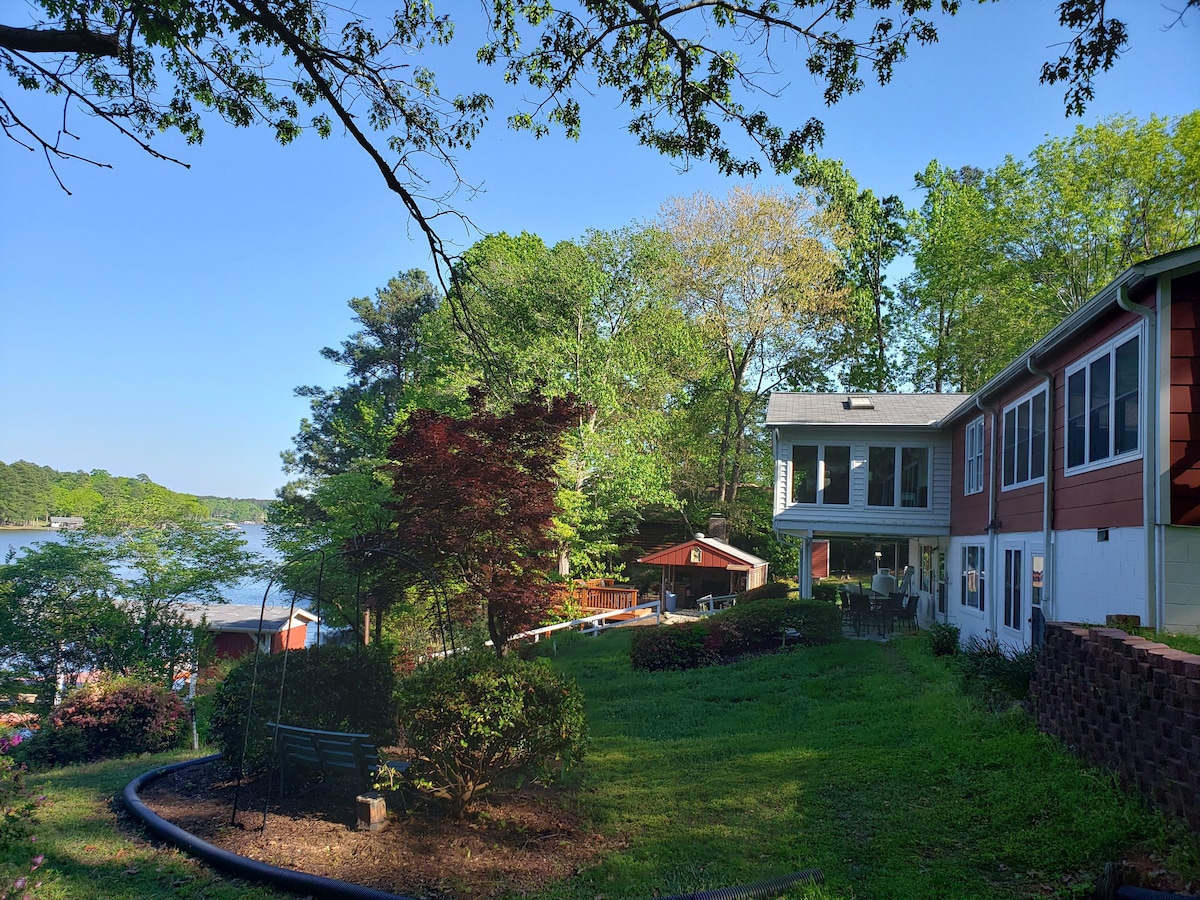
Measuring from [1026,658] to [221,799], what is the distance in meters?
8.29

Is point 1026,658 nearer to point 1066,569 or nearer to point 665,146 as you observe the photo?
point 1066,569

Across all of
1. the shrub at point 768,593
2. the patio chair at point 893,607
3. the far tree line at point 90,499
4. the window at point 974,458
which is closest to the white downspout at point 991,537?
the window at point 974,458

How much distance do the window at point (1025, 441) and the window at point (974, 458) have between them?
6.49ft

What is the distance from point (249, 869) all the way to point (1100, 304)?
30.5 feet

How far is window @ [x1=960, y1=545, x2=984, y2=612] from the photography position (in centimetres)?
1421

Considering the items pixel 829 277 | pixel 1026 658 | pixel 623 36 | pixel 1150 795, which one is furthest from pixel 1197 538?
pixel 829 277

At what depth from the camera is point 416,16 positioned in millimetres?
5840

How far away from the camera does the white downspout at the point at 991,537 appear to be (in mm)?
13000

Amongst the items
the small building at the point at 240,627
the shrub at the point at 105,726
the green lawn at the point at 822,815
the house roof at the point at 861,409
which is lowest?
the small building at the point at 240,627

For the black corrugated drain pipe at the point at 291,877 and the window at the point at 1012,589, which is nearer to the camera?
the black corrugated drain pipe at the point at 291,877

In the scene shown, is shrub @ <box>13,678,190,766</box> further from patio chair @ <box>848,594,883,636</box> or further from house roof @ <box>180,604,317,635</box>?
patio chair @ <box>848,594,883,636</box>

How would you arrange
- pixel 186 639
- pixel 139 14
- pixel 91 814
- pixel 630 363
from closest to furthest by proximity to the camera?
1. pixel 139 14
2. pixel 91 814
3. pixel 186 639
4. pixel 630 363

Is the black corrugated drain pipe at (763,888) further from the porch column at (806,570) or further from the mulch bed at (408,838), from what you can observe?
the porch column at (806,570)

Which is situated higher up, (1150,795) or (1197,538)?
(1197,538)
